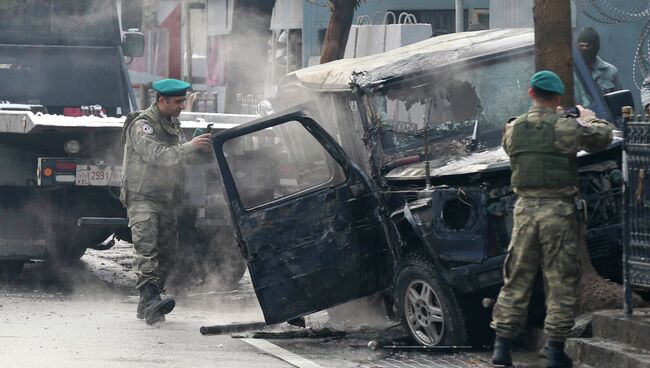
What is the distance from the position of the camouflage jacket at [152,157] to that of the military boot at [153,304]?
2.35 ft

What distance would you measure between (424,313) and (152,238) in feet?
8.77

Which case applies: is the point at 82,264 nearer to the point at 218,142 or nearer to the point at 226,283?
the point at 226,283

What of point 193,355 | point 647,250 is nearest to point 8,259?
point 193,355

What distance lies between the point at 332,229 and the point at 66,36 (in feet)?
19.3

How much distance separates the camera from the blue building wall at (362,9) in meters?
23.4

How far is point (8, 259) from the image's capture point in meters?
12.1

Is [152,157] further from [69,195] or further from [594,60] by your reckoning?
[594,60]

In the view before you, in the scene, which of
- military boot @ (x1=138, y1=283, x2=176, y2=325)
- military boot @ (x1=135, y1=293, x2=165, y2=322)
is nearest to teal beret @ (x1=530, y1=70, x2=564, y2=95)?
military boot @ (x1=138, y1=283, x2=176, y2=325)

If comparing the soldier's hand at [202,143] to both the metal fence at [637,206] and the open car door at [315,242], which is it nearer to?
the open car door at [315,242]

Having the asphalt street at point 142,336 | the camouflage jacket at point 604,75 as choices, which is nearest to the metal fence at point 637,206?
the asphalt street at point 142,336

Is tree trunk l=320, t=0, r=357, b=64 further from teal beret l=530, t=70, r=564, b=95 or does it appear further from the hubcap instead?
teal beret l=530, t=70, r=564, b=95

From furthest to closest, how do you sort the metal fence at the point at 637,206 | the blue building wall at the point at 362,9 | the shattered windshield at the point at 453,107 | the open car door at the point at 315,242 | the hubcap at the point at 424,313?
the blue building wall at the point at 362,9 → the shattered windshield at the point at 453,107 → the open car door at the point at 315,242 → the hubcap at the point at 424,313 → the metal fence at the point at 637,206

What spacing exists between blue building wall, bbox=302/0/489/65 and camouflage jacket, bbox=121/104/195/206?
10.4 m

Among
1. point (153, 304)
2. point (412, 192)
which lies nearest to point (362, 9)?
point (153, 304)
